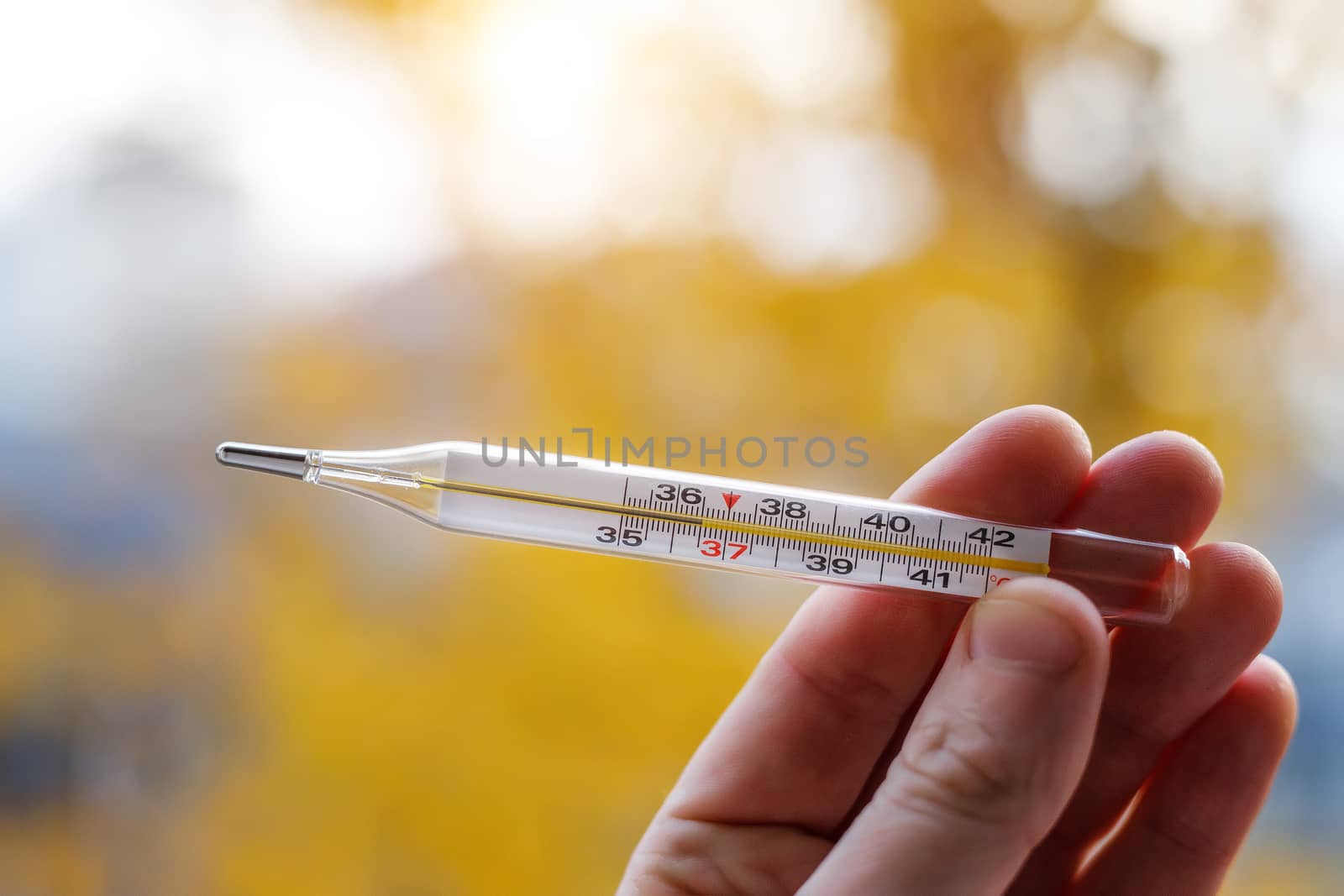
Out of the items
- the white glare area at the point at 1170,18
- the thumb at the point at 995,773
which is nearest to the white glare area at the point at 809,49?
the white glare area at the point at 1170,18

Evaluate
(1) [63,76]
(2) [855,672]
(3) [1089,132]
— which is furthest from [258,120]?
(3) [1089,132]

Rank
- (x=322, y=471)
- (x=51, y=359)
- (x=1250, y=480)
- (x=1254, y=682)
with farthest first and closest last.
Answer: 1. (x=1250, y=480)
2. (x=51, y=359)
3. (x=1254, y=682)
4. (x=322, y=471)

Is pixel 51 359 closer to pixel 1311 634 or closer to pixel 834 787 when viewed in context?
pixel 834 787

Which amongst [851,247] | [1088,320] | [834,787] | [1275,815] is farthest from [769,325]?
[1275,815]

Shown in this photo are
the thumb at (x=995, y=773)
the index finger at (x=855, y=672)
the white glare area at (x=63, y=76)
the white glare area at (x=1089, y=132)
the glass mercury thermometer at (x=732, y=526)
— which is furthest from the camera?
the white glare area at (x=1089, y=132)

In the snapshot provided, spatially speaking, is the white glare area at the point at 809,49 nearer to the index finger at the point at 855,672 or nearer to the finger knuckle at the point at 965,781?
the index finger at the point at 855,672

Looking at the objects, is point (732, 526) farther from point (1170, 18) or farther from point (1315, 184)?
point (1315, 184)
